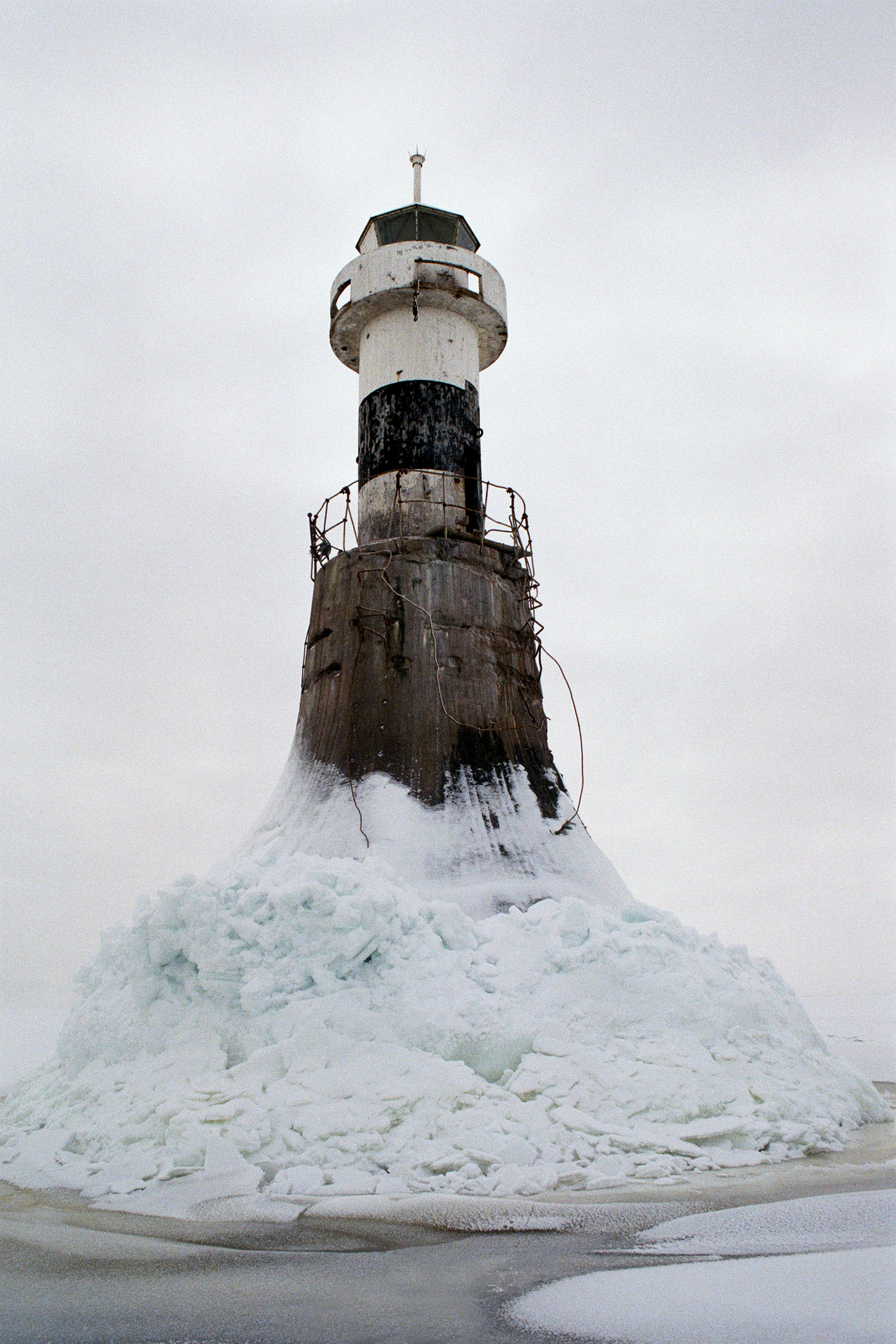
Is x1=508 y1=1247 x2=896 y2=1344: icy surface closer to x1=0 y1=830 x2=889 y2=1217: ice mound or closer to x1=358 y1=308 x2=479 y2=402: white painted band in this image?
x1=0 y1=830 x2=889 y2=1217: ice mound

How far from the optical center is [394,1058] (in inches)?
211

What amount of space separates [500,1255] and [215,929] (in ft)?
9.53

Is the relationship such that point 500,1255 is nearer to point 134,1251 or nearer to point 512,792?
point 134,1251

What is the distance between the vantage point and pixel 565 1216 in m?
4.13

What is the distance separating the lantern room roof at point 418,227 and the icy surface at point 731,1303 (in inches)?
391

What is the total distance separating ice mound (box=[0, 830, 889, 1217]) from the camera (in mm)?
4746

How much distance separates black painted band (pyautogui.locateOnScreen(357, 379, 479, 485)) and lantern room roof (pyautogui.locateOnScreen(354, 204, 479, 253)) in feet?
6.26

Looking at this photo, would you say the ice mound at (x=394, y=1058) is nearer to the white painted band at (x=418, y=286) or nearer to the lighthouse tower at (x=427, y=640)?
the lighthouse tower at (x=427, y=640)

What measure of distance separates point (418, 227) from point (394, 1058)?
351 inches

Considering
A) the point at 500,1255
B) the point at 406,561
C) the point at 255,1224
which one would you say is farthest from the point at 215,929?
the point at 406,561

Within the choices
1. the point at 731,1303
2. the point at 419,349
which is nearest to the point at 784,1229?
the point at 731,1303

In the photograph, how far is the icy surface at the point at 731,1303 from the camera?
2.84 metres

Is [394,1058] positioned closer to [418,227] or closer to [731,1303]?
[731,1303]

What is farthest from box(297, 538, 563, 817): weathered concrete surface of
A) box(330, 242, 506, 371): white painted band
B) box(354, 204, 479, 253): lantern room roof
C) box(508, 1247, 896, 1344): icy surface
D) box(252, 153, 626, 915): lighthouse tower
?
box(508, 1247, 896, 1344): icy surface
